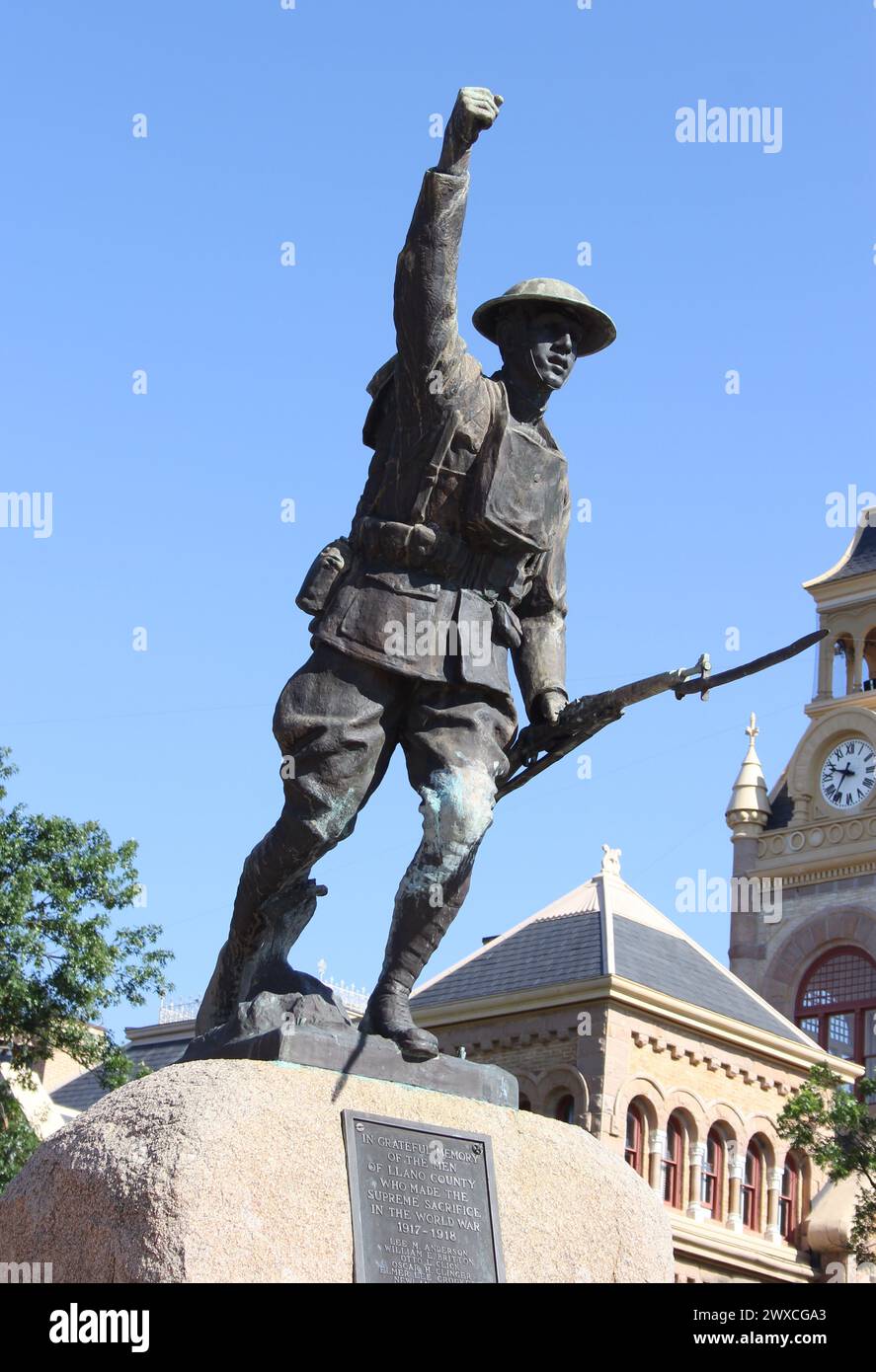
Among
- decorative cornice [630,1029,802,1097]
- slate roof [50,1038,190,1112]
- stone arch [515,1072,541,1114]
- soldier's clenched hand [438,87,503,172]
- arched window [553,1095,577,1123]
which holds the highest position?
slate roof [50,1038,190,1112]

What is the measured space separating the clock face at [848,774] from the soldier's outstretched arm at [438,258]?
2208 inches

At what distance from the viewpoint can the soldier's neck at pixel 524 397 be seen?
7473mm

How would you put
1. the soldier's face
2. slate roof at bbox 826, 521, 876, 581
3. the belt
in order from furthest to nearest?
Answer: slate roof at bbox 826, 521, 876, 581 → the soldier's face → the belt

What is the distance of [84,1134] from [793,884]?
5726 cm

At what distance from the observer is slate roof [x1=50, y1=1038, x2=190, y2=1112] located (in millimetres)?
45500

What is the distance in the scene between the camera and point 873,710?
203ft

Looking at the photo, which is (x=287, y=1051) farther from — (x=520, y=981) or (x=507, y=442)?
(x=520, y=981)

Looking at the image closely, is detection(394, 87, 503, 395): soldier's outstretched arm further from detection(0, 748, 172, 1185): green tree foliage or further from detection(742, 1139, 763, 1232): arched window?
detection(742, 1139, 763, 1232): arched window

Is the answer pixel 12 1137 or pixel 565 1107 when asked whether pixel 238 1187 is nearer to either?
pixel 12 1137

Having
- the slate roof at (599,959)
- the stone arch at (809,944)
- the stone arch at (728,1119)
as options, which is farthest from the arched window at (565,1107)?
the stone arch at (809,944)

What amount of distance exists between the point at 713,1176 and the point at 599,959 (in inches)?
188

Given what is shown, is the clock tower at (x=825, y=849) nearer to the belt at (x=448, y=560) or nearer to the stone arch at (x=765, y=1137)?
the stone arch at (x=765, y=1137)

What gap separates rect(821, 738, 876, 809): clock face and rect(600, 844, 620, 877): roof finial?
→ 19.7m

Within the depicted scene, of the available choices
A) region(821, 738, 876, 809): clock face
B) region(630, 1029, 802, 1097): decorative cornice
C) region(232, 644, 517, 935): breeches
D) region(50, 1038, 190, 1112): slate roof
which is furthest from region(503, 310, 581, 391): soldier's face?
region(821, 738, 876, 809): clock face
